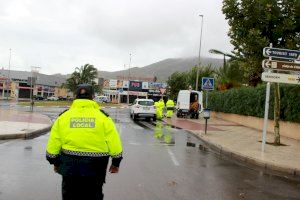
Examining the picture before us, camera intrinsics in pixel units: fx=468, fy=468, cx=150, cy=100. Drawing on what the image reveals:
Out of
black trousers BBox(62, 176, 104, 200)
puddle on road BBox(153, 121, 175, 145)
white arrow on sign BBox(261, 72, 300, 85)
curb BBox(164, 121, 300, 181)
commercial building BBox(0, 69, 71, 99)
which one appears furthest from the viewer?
commercial building BBox(0, 69, 71, 99)

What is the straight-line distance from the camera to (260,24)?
1994 cm

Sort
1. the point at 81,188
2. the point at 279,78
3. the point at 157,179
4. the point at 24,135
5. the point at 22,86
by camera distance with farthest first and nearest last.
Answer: the point at 22,86
the point at 24,135
the point at 279,78
the point at 157,179
the point at 81,188

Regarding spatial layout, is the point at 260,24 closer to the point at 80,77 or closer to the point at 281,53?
the point at 281,53

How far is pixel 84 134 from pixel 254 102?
23062 mm

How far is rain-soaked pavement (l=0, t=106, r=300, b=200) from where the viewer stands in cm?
774

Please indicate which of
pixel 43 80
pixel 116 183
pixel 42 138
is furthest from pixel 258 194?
pixel 43 80

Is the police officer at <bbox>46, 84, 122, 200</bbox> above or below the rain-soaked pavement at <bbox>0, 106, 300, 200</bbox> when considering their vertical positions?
above

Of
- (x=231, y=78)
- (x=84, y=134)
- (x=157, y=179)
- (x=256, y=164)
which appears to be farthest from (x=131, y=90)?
(x=84, y=134)

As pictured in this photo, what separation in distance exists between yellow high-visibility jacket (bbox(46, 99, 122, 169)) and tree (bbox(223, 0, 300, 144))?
51.0ft

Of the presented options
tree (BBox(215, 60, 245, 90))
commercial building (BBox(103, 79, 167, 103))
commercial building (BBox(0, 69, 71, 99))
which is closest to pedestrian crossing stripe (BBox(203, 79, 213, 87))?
tree (BBox(215, 60, 245, 90))

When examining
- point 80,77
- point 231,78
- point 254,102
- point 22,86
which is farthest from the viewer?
point 22,86

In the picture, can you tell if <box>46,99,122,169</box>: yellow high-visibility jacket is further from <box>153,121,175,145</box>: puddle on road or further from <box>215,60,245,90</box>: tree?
<box>215,60,245,90</box>: tree

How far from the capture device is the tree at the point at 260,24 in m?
19.6

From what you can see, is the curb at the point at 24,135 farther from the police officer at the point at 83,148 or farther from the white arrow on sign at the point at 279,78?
the police officer at the point at 83,148
